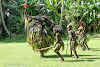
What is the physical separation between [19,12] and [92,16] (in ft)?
23.5

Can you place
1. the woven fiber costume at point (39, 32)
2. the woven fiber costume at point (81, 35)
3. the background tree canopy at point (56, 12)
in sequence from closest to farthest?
the woven fiber costume at point (39, 32), the woven fiber costume at point (81, 35), the background tree canopy at point (56, 12)

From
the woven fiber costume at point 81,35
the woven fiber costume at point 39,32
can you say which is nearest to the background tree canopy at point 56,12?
the woven fiber costume at point 81,35

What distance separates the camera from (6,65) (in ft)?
26.6

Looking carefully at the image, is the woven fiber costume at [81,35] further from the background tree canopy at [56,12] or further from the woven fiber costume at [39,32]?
the background tree canopy at [56,12]

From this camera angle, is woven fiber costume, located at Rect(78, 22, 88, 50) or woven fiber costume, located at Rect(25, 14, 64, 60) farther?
woven fiber costume, located at Rect(78, 22, 88, 50)

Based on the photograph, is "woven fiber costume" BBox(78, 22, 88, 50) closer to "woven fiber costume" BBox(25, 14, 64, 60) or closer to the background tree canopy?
"woven fiber costume" BBox(25, 14, 64, 60)

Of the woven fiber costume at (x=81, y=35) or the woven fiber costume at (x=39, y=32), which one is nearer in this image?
the woven fiber costume at (x=39, y=32)

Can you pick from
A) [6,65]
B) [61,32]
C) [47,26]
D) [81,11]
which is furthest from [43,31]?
[81,11]

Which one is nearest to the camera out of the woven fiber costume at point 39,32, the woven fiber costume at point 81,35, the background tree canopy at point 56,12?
the woven fiber costume at point 39,32

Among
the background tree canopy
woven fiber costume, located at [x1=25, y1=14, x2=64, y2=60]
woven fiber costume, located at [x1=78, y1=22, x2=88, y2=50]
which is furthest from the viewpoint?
the background tree canopy

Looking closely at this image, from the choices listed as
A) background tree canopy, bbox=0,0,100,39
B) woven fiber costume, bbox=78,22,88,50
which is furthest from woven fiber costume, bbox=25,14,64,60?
background tree canopy, bbox=0,0,100,39

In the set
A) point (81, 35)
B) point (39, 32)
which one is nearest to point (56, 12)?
point (81, 35)

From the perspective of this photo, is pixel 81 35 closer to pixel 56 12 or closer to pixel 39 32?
pixel 39 32

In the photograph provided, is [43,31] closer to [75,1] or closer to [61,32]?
[61,32]
